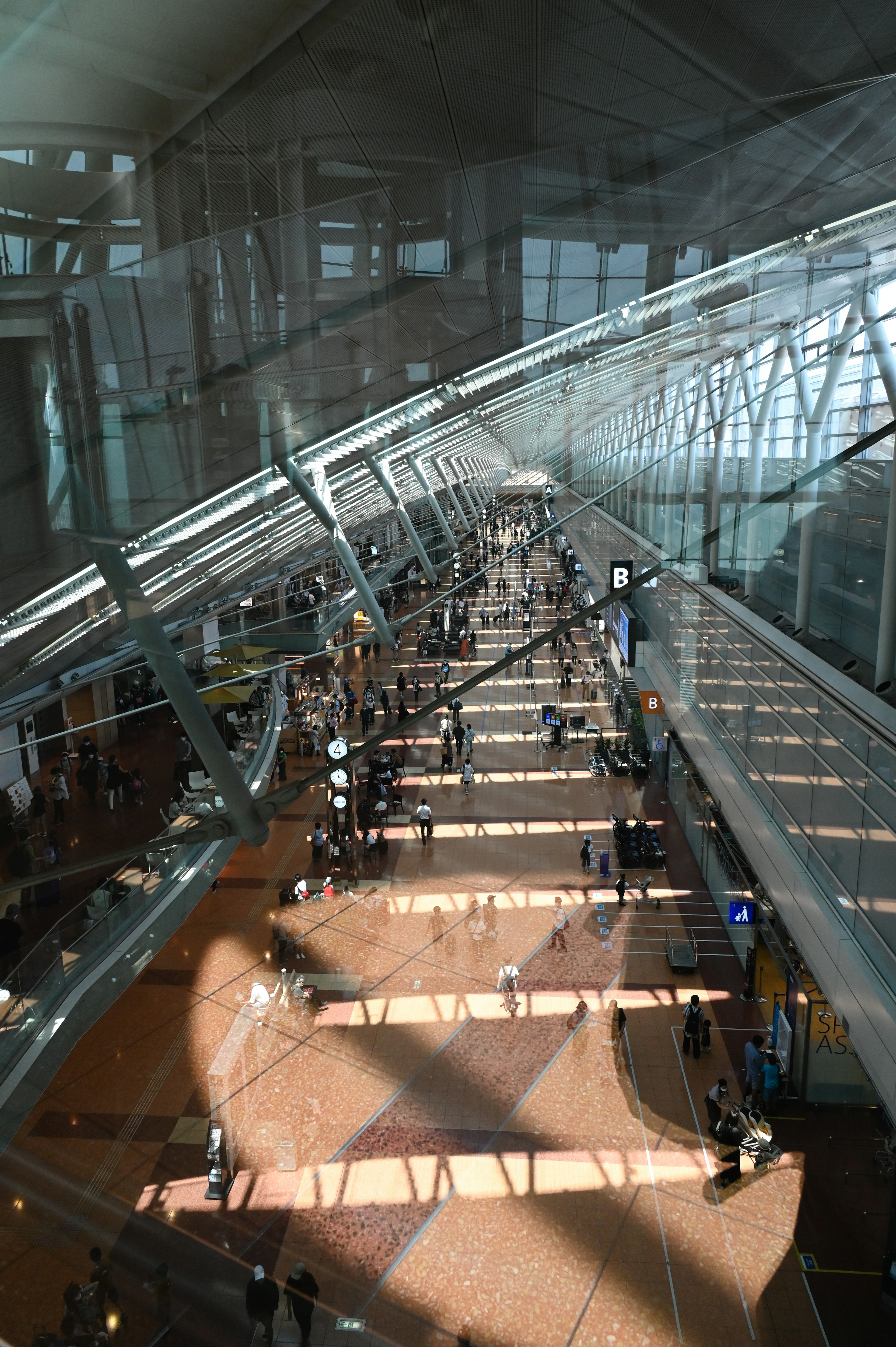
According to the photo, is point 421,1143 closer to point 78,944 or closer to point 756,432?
point 78,944

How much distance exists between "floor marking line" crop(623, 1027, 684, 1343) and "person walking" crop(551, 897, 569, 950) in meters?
2.22

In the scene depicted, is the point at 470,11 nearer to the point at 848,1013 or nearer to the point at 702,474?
the point at 848,1013

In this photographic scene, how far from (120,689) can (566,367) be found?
20866 mm

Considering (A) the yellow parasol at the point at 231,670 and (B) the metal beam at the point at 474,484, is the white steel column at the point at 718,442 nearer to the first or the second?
(A) the yellow parasol at the point at 231,670

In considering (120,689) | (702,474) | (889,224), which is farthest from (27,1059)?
(120,689)

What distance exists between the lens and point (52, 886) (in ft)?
39.1

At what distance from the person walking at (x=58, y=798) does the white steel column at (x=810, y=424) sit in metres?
11.7

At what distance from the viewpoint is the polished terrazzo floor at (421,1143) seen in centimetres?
786

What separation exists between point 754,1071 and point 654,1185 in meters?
2.06

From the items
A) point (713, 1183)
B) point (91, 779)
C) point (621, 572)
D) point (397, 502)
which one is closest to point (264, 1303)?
point (713, 1183)

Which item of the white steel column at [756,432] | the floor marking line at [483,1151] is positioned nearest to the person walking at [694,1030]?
the floor marking line at [483,1151]

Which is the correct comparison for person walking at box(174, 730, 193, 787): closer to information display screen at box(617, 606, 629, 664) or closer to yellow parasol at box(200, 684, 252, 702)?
yellow parasol at box(200, 684, 252, 702)

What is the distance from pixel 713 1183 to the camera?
9117 mm

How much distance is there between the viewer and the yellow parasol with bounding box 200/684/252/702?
17.5m
